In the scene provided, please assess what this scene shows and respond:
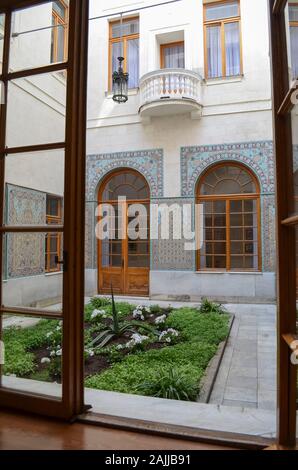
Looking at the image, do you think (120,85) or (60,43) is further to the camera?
(120,85)

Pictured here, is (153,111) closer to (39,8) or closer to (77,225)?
(39,8)

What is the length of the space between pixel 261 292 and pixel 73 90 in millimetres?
5965

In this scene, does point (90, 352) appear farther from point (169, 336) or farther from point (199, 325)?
point (199, 325)

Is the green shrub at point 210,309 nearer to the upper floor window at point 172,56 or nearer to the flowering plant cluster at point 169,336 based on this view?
the flowering plant cluster at point 169,336

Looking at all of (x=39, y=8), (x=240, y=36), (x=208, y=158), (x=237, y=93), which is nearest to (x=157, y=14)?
(x=240, y=36)

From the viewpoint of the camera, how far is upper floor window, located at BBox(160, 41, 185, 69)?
25.3 feet

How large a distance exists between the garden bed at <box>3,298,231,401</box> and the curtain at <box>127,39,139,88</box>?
192 inches

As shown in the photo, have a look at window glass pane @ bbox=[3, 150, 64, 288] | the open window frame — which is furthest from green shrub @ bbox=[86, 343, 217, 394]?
window glass pane @ bbox=[3, 150, 64, 288]

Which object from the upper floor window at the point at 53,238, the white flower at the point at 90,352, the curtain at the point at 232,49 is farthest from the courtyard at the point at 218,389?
the curtain at the point at 232,49

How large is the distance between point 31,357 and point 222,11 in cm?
741

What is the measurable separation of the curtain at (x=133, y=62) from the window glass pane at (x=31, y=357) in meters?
6.60

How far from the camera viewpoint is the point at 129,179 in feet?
26.2

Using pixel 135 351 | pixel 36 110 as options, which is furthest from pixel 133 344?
pixel 36 110

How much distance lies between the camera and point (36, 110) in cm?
193
